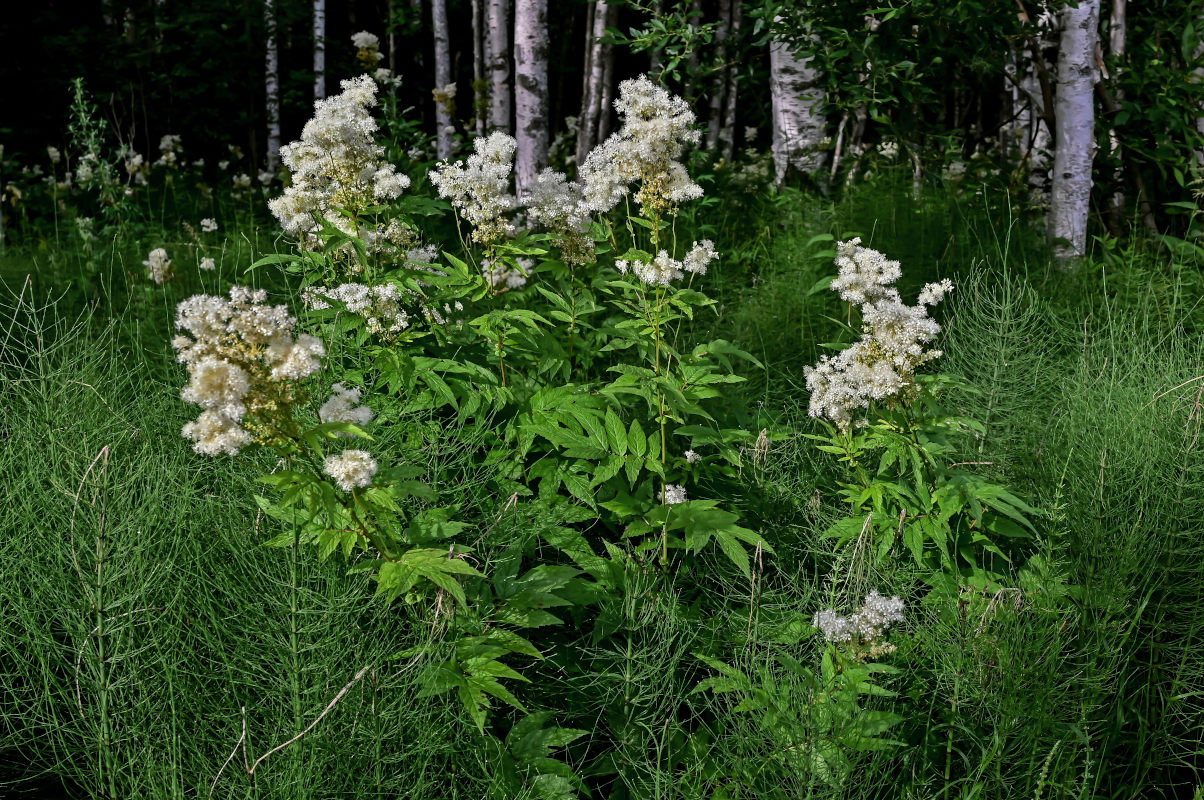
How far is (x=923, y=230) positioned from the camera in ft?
16.2

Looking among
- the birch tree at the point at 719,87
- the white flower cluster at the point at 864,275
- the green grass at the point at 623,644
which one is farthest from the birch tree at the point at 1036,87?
the birch tree at the point at 719,87

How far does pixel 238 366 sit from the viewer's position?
5.39ft

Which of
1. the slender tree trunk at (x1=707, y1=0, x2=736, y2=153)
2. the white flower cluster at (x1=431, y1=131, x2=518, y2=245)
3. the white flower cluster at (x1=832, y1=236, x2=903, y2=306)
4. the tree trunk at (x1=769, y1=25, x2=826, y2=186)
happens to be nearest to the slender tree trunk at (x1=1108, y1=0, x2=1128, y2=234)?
the tree trunk at (x1=769, y1=25, x2=826, y2=186)

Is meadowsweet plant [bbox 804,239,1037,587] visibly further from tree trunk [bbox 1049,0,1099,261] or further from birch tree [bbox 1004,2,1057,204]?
birch tree [bbox 1004,2,1057,204]

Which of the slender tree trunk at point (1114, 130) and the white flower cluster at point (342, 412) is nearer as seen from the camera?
the white flower cluster at point (342, 412)

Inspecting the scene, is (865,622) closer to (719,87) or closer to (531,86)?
(531,86)

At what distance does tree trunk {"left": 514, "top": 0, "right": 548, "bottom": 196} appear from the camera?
643 cm

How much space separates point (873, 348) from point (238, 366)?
5.04ft

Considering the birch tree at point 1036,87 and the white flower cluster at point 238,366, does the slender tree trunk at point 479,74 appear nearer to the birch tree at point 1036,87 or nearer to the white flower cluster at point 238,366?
the birch tree at point 1036,87

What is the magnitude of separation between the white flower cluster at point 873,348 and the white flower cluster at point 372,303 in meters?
1.15

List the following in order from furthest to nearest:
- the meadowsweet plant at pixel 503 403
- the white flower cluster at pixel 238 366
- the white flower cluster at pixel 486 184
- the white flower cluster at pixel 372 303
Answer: the white flower cluster at pixel 486 184, the white flower cluster at pixel 372 303, the meadowsweet plant at pixel 503 403, the white flower cluster at pixel 238 366

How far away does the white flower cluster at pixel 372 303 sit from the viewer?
7.99 feet

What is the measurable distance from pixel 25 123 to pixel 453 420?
519 inches

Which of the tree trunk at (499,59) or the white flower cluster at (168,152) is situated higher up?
the tree trunk at (499,59)
